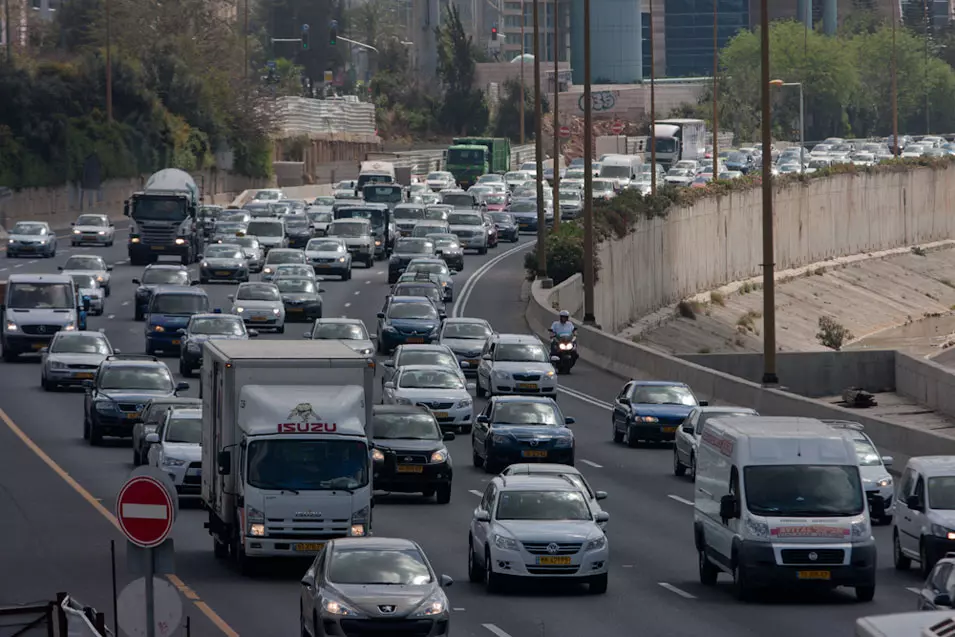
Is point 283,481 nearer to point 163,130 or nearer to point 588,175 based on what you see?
point 588,175

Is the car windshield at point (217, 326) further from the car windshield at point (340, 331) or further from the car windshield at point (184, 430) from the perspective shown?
the car windshield at point (184, 430)

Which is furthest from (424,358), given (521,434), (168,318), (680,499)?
(680,499)

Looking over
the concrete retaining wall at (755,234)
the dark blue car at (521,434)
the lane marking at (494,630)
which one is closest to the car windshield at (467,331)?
the dark blue car at (521,434)

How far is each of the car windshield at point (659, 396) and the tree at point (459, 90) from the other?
462 ft

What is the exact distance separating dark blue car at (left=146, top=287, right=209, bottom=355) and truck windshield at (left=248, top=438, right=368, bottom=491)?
85.9 feet

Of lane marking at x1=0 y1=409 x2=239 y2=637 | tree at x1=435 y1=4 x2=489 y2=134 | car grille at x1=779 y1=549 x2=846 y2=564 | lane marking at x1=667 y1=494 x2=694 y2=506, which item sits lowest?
lane marking at x1=667 y1=494 x2=694 y2=506

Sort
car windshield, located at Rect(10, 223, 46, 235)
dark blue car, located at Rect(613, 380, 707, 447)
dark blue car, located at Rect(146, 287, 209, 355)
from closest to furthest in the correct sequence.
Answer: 1. dark blue car, located at Rect(613, 380, 707, 447)
2. dark blue car, located at Rect(146, 287, 209, 355)
3. car windshield, located at Rect(10, 223, 46, 235)

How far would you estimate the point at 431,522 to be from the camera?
29703 millimetres

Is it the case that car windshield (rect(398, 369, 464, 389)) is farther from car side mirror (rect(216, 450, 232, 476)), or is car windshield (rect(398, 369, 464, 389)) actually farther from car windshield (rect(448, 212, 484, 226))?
car windshield (rect(448, 212, 484, 226))

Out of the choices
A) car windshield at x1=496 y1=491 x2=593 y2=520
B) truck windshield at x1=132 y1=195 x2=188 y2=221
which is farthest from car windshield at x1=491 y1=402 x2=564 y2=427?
truck windshield at x1=132 y1=195 x2=188 y2=221

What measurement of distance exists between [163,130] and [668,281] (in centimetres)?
4489

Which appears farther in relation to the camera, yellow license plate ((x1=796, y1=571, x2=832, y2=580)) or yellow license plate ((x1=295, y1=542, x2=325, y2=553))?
yellow license plate ((x1=295, y1=542, x2=325, y2=553))

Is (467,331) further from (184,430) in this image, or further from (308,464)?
(308,464)

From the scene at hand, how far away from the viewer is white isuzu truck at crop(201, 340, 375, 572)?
945 inches
